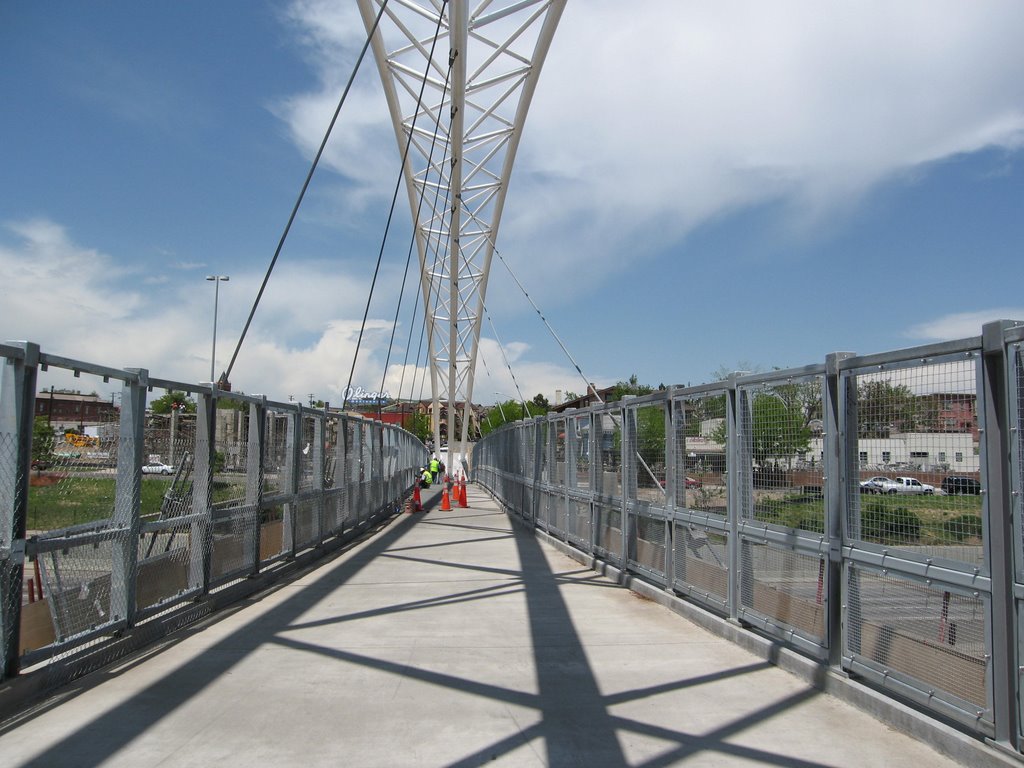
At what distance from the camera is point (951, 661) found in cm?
457

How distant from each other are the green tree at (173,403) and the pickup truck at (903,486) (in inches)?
239

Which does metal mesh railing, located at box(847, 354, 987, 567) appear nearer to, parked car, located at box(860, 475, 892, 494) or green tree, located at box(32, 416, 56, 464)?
parked car, located at box(860, 475, 892, 494)

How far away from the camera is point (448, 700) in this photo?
5555 millimetres

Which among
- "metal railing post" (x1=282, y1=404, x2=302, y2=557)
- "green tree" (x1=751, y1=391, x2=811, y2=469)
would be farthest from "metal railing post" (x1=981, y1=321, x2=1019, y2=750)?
"metal railing post" (x1=282, y1=404, x2=302, y2=557)

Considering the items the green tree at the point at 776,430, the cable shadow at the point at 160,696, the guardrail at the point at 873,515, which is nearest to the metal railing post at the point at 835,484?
the guardrail at the point at 873,515

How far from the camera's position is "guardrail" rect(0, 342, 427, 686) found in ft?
17.9

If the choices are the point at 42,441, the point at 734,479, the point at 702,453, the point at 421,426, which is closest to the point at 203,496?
the point at 42,441

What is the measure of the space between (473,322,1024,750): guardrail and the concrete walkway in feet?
1.42

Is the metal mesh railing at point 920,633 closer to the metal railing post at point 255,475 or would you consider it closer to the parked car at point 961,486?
the parked car at point 961,486

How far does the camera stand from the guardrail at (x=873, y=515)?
13.9 ft

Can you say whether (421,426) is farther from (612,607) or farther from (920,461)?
(920,461)

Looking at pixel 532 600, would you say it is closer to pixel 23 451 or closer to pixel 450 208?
pixel 23 451

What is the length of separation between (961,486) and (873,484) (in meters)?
0.83

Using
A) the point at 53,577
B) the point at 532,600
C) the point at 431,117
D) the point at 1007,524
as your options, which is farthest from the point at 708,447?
the point at 431,117
